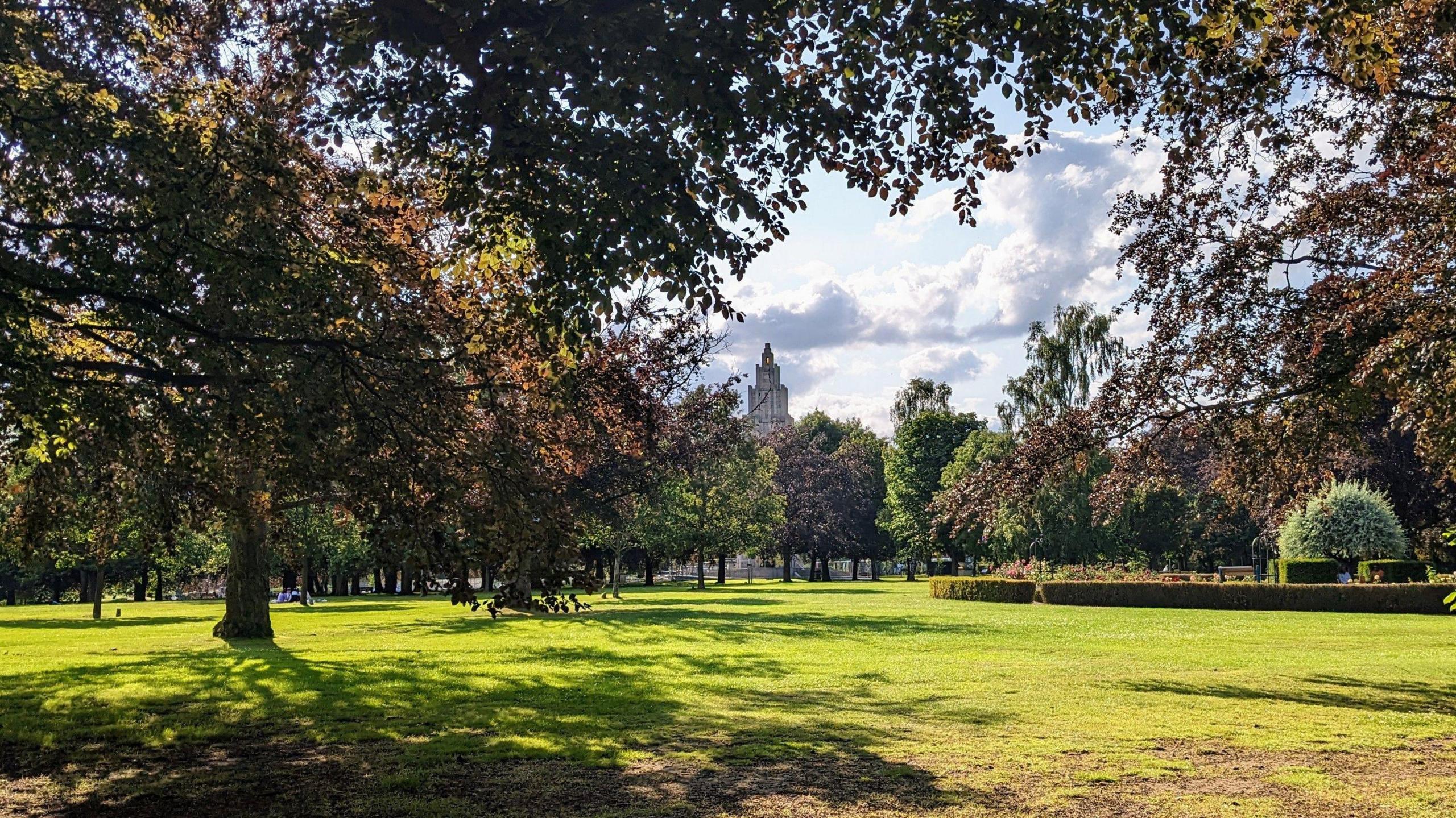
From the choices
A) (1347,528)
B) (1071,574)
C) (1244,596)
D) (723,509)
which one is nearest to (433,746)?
(1244,596)

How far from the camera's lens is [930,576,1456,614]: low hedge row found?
3222cm

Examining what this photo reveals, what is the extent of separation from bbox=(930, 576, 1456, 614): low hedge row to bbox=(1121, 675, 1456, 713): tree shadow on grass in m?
19.4

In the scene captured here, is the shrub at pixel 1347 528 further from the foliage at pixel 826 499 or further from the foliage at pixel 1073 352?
the foliage at pixel 826 499

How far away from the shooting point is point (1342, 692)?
1328 cm

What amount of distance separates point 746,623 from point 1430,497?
35237 millimetres

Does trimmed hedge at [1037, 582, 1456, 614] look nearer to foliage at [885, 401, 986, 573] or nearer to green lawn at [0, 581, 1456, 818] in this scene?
green lawn at [0, 581, 1456, 818]

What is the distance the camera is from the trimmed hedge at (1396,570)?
37.4 meters

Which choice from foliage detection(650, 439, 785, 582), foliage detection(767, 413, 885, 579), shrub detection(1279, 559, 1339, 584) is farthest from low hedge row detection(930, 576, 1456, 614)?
foliage detection(767, 413, 885, 579)

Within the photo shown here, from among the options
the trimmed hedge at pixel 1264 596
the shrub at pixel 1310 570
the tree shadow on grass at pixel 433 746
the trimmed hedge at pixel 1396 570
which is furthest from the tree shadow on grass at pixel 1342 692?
the trimmed hedge at pixel 1396 570

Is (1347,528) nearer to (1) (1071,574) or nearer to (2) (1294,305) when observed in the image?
(1) (1071,574)

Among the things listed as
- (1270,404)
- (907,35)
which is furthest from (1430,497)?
(907,35)

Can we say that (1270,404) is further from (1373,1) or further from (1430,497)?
(1430,497)

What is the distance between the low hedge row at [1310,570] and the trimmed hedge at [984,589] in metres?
8.39

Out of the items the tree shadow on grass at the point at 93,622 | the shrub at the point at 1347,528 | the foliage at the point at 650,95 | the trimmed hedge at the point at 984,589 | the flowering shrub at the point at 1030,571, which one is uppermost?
the foliage at the point at 650,95
